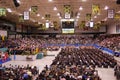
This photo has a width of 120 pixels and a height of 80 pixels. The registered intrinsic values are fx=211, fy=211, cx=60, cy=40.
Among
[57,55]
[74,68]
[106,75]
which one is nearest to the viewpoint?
[74,68]

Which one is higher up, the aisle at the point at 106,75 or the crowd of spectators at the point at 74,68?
the crowd of spectators at the point at 74,68


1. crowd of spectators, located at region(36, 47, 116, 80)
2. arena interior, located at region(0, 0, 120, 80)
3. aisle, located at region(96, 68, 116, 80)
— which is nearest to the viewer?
crowd of spectators, located at region(36, 47, 116, 80)

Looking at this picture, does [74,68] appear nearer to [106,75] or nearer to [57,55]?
[106,75]

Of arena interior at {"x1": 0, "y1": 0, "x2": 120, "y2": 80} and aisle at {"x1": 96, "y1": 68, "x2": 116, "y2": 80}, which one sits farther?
aisle at {"x1": 96, "y1": 68, "x2": 116, "y2": 80}

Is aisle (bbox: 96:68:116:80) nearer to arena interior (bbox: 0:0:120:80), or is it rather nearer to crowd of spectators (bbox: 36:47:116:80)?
arena interior (bbox: 0:0:120:80)

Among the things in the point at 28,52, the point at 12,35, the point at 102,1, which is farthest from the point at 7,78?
the point at 12,35

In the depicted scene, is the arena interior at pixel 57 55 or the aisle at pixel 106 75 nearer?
the arena interior at pixel 57 55

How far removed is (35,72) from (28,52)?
1109cm

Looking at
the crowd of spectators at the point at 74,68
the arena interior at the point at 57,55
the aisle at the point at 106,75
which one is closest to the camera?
the crowd of spectators at the point at 74,68

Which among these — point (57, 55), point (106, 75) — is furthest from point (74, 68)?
point (57, 55)

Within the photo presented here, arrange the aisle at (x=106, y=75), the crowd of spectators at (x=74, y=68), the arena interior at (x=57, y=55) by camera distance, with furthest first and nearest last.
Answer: the aisle at (x=106, y=75) → the arena interior at (x=57, y=55) → the crowd of spectators at (x=74, y=68)

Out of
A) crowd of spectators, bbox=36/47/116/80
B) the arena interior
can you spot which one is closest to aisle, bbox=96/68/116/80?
the arena interior

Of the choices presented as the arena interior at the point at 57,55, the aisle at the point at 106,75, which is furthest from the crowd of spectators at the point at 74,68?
the aisle at the point at 106,75

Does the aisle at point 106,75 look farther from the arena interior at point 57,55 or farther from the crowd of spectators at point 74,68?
the crowd of spectators at point 74,68
